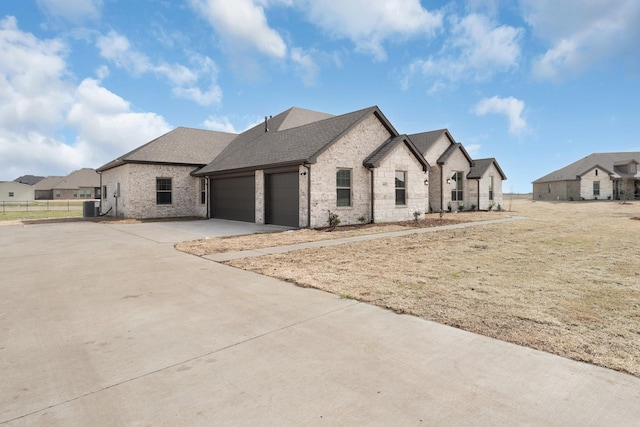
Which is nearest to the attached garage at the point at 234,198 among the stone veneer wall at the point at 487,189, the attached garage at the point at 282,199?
the attached garage at the point at 282,199

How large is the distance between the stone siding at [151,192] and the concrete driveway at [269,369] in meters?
18.2

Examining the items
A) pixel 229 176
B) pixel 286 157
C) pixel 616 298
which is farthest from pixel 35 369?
pixel 229 176

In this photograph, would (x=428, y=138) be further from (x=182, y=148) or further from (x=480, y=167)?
(x=182, y=148)

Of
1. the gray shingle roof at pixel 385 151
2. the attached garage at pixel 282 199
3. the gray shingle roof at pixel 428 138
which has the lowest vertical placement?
the attached garage at pixel 282 199

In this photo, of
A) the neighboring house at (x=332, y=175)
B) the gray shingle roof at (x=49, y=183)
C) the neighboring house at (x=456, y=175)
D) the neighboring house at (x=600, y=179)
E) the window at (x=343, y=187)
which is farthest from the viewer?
the gray shingle roof at (x=49, y=183)

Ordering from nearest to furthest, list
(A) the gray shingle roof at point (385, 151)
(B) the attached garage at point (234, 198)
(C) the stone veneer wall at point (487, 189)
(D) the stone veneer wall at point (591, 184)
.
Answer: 1. (A) the gray shingle roof at point (385, 151)
2. (B) the attached garage at point (234, 198)
3. (C) the stone veneer wall at point (487, 189)
4. (D) the stone veneer wall at point (591, 184)

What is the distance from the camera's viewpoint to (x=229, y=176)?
2120cm

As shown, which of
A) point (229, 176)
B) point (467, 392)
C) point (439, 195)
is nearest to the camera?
point (467, 392)

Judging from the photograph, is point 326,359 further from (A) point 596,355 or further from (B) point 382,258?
(B) point 382,258

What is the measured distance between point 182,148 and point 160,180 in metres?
3.40

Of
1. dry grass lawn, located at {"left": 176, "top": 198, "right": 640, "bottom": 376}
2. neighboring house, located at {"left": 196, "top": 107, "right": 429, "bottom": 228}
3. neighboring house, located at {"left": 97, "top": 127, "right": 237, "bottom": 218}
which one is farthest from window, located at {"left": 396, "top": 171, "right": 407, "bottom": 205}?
neighboring house, located at {"left": 97, "top": 127, "right": 237, "bottom": 218}

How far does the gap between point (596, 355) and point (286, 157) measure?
14.3 meters

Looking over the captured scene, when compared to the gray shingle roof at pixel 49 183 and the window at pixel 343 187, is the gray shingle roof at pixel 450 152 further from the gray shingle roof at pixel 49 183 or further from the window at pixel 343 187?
the gray shingle roof at pixel 49 183

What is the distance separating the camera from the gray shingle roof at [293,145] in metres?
16.0
